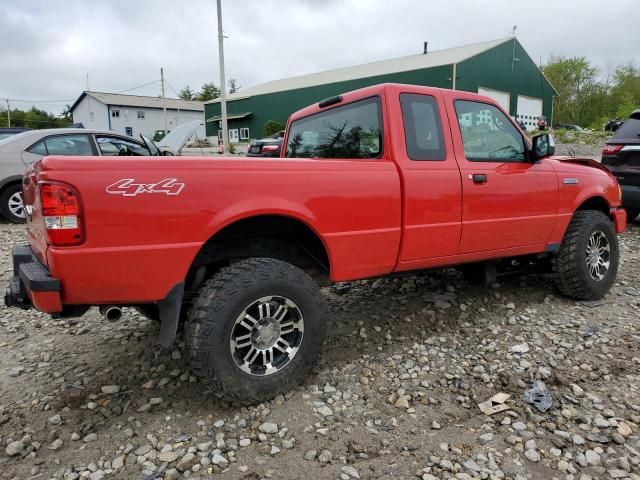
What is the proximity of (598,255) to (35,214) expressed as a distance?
4692 millimetres

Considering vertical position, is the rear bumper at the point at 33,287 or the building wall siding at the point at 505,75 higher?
the building wall siding at the point at 505,75

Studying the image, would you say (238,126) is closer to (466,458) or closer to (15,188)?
(15,188)

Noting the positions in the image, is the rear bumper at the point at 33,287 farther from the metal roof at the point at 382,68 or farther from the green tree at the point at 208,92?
the green tree at the point at 208,92

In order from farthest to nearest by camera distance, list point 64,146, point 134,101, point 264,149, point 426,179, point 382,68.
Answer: point 134,101
point 382,68
point 264,149
point 64,146
point 426,179

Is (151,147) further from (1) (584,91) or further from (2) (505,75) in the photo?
(1) (584,91)

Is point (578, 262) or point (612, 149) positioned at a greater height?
point (612, 149)

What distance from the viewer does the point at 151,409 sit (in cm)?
275

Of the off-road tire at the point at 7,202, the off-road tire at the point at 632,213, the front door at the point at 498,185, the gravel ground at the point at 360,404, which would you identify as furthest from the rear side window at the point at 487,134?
the off-road tire at the point at 7,202

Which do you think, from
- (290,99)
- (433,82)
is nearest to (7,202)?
(433,82)

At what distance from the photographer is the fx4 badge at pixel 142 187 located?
Result: 228cm

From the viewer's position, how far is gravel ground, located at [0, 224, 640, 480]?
2279mm

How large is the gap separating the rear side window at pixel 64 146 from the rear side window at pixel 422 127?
558 centimetres

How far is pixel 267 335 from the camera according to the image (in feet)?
9.10

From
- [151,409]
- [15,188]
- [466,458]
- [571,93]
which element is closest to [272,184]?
[151,409]
